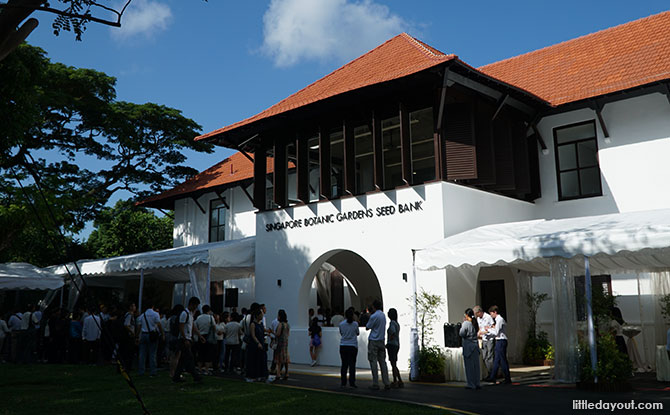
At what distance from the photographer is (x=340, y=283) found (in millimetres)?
21984

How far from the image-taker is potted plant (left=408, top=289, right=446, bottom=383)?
11.7m

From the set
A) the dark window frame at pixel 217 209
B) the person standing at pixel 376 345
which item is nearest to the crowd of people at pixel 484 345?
the person standing at pixel 376 345

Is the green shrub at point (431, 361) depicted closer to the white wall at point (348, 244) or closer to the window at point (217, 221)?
the white wall at point (348, 244)

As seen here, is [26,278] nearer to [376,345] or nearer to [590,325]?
[376,345]

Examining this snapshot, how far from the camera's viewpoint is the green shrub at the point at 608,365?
9516 millimetres

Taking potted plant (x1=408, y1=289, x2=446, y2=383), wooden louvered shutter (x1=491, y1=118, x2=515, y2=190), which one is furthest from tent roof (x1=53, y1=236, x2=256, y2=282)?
wooden louvered shutter (x1=491, y1=118, x2=515, y2=190)

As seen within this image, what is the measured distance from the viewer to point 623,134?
1507 cm

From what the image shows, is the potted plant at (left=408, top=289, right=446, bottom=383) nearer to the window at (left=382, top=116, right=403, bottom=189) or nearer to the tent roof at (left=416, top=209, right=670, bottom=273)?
the tent roof at (left=416, top=209, right=670, bottom=273)

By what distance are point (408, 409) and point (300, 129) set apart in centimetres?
1020

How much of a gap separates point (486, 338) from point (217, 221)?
49.9ft

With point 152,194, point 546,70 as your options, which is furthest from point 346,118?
point 152,194

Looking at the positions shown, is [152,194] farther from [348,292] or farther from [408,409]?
[408,409]

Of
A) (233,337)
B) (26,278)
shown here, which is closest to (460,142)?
(233,337)

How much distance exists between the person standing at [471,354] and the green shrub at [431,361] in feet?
3.26
